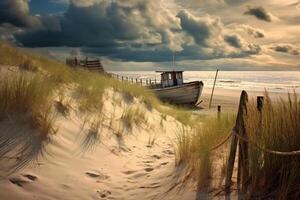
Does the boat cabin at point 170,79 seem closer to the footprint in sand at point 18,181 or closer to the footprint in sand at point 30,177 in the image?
the footprint in sand at point 30,177

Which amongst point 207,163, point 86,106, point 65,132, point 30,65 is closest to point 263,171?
→ point 207,163

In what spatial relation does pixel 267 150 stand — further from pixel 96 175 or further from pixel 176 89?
pixel 176 89

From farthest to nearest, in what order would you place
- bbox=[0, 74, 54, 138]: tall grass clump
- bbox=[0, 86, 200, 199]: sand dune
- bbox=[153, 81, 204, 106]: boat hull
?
bbox=[153, 81, 204, 106]: boat hull < bbox=[0, 74, 54, 138]: tall grass clump < bbox=[0, 86, 200, 199]: sand dune

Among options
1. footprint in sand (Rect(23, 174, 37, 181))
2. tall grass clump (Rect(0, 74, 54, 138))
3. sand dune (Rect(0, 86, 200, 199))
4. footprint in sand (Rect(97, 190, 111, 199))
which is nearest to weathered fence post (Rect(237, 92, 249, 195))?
sand dune (Rect(0, 86, 200, 199))

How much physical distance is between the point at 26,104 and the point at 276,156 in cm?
457

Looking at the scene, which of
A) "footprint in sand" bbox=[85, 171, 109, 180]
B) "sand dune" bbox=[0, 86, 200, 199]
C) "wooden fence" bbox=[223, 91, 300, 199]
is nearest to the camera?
"wooden fence" bbox=[223, 91, 300, 199]

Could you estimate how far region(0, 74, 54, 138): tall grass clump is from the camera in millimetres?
6864

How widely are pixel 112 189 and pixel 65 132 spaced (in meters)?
2.05

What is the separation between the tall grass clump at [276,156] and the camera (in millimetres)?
4230

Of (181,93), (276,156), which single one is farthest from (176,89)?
(276,156)

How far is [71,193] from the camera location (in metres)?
5.64

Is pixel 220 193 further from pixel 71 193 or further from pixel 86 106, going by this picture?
pixel 86 106

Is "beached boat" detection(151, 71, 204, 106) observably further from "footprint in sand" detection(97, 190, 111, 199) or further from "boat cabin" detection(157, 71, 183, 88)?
"footprint in sand" detection(97, 190, 111, 199)

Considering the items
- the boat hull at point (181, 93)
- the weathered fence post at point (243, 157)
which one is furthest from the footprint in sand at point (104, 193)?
the boat hull at point (181, 93)
